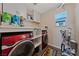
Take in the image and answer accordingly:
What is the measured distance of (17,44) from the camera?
39.4 inches

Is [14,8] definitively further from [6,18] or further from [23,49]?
[23,49]

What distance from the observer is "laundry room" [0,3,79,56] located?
1.02 meters

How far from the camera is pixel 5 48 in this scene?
977 millimetres

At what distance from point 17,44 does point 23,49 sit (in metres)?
0.08

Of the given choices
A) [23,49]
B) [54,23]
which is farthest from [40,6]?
[23,49]

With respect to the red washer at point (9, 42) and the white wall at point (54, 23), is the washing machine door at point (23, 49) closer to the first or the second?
the red washer at point (9, 42)

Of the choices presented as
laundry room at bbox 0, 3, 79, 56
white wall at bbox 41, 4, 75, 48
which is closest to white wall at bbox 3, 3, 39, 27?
laundry room at bbox 0, 3, 79, 56

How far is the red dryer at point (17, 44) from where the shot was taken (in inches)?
38.5

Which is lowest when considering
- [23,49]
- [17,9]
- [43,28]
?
[23,49]

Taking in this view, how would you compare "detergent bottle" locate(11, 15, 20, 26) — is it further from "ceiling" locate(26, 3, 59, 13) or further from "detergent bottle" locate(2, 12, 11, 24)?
"ceiling" locate(26, 3, 59, 13)

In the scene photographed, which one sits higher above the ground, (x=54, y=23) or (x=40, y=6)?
(x=40, y=6)

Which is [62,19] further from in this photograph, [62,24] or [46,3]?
[46,3]

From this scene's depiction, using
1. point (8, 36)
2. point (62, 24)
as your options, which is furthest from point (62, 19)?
point (8, 36)

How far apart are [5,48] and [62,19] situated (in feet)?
1.90
